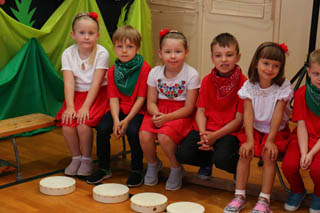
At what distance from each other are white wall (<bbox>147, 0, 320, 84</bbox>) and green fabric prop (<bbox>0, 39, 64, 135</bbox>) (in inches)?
63.6

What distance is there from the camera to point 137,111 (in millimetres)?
3447

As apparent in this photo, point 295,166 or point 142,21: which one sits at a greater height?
point 142,21

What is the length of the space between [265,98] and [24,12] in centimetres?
241

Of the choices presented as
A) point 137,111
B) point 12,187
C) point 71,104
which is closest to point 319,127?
point 137,111

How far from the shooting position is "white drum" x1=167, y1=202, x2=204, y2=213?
2.83 metres


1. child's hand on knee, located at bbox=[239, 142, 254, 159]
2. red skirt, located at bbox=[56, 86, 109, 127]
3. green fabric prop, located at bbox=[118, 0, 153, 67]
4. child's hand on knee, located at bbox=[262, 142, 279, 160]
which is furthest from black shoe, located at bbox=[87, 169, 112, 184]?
green fabric prop, located at bbox=[118, 0, 153, 67]

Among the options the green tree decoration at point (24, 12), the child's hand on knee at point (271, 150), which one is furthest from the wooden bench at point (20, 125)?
the child's hand on knee at point (271, 150)

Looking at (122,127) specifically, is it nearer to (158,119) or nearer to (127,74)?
(158,119)

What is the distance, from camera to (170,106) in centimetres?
336

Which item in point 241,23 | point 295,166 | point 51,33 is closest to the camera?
point 295,166

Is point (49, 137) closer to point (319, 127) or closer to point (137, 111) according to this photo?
point (137, 111)

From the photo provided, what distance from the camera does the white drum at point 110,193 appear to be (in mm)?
3064

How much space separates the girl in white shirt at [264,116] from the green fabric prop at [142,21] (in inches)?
90.1

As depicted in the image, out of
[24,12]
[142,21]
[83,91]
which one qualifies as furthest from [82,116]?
[142,21]
